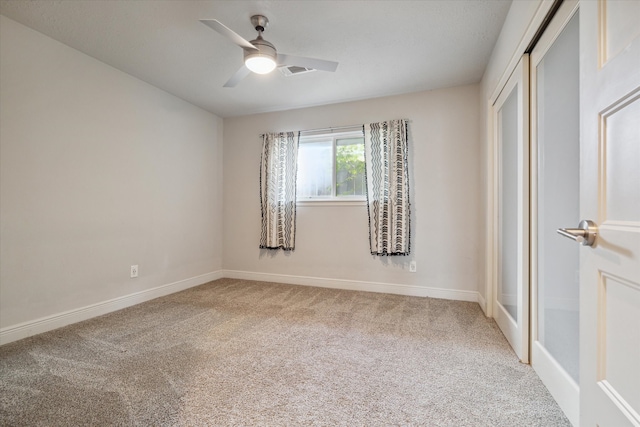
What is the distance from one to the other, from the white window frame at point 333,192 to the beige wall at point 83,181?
1.43 meters

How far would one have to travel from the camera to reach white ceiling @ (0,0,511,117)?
6.11 ft

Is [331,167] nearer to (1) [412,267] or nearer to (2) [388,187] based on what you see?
(2) [388,187]

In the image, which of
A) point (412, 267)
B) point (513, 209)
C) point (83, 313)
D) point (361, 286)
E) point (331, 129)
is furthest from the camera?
point (331, 129)

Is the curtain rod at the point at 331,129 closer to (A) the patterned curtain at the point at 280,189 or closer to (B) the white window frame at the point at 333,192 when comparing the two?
(B) the white window frame at the point at 333,192

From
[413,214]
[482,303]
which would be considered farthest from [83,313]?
[482,303]

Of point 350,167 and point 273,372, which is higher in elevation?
point 350,167

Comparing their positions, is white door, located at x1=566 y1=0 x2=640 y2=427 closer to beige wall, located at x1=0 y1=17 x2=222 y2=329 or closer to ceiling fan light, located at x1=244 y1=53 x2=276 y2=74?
ceiling fan light, located at x1=244 y1=53 x2=276 y2=74

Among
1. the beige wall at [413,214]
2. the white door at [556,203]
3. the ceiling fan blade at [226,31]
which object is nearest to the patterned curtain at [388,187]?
the beige wall at [413,214]

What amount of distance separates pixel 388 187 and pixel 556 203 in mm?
1846

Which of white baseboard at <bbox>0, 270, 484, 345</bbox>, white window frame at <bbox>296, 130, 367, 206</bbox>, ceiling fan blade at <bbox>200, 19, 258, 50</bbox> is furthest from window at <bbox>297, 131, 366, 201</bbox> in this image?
ceiling fan blade at <bbox>200, 19, 258, 50</bbox>

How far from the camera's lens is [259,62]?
1939mm

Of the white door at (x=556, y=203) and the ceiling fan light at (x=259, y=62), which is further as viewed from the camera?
the ceiling fan light at (x=259, y=62)

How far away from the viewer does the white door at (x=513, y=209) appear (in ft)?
5.39

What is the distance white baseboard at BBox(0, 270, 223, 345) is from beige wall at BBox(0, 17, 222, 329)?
0.13 feet
